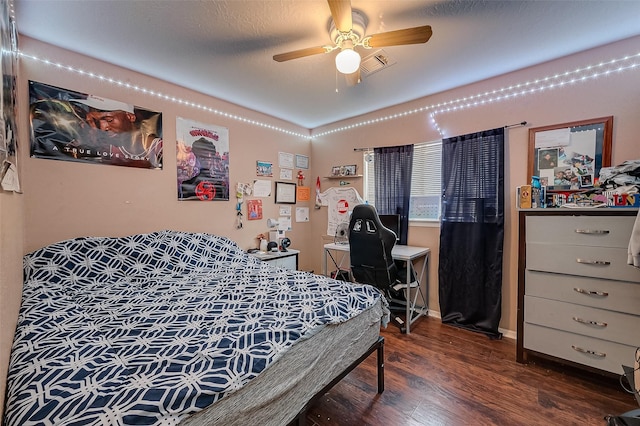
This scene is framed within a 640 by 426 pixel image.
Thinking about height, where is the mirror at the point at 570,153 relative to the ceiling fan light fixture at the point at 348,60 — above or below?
below

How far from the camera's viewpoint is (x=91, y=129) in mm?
2213

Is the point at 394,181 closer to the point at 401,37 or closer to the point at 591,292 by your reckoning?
the point at 401,37

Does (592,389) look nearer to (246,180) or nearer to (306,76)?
(306,76)

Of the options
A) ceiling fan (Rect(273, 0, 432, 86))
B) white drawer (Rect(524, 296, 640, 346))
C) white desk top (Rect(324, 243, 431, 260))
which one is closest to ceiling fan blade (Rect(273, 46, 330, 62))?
ceiling fan (Rect(273, 0, 432, 86))

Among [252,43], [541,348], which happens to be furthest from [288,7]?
[541,348]

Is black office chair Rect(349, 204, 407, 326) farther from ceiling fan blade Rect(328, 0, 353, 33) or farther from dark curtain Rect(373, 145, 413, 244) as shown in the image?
ceiling fan blade Rect(328, 0, 353, 33)

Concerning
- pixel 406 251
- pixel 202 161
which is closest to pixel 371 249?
pixel 406 251

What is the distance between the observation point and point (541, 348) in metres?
1.98

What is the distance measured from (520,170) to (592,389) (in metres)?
1.70

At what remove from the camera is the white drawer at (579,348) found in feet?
5.62

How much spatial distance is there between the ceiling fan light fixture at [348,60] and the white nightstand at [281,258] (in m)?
2.14

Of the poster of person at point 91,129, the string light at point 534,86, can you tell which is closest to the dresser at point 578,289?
the string light at point 534,86

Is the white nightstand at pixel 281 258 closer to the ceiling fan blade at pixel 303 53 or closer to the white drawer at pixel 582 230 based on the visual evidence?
the ceiling fan blade at pixel 303 53

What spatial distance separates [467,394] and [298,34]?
2694 millimetres
